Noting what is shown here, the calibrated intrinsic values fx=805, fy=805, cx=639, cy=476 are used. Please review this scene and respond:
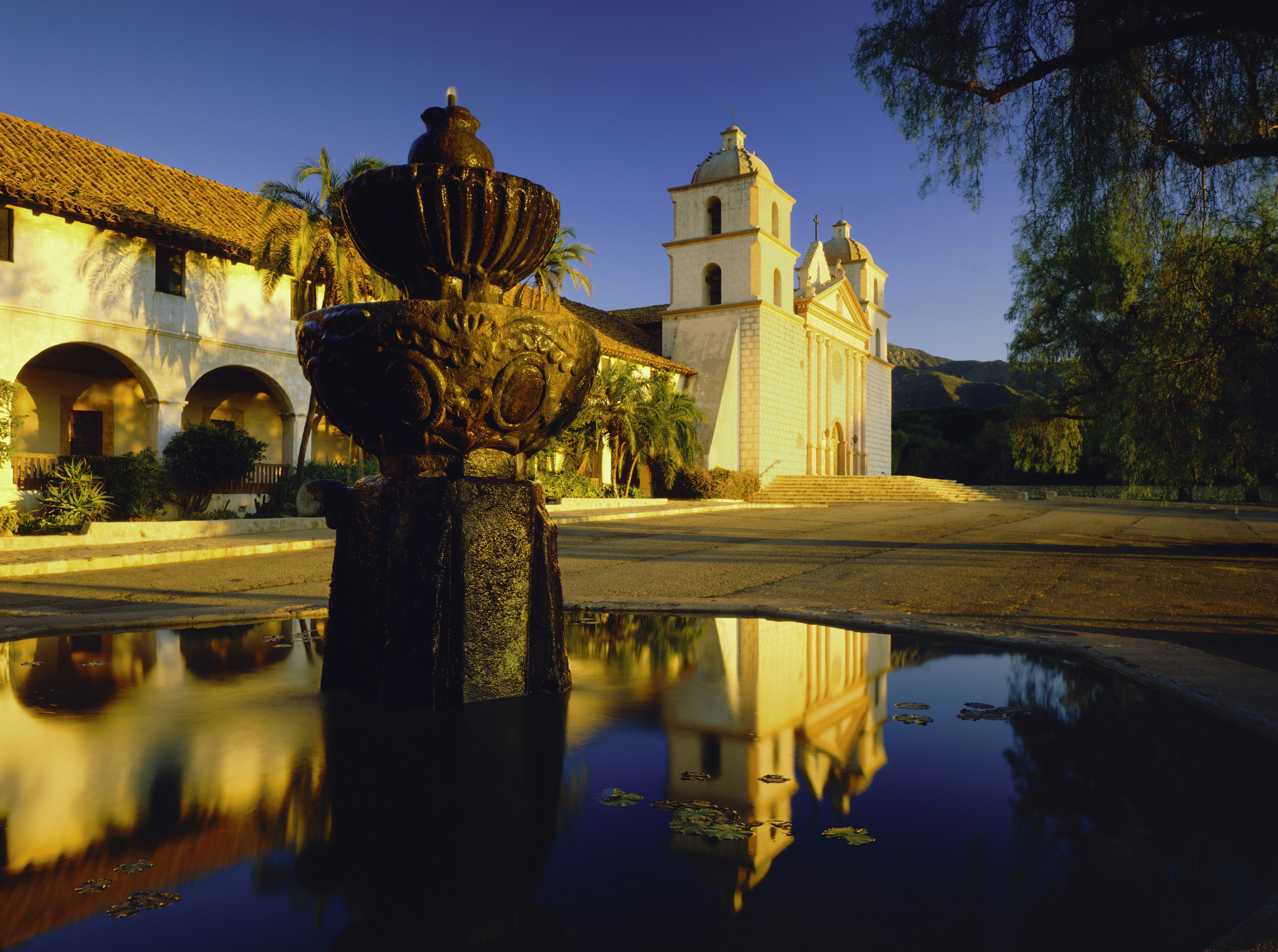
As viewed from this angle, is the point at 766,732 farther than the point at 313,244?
No

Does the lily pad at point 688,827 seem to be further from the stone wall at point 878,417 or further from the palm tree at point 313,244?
the stone wall at point 878,417

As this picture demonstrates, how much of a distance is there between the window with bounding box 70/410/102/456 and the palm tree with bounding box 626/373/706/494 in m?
13.4

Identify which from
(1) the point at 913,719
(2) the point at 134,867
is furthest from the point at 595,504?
(2) the point at 134,867

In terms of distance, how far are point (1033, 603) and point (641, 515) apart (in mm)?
Result: 13318

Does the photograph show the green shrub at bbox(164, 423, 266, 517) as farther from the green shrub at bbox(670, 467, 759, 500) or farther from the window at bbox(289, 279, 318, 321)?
the green shrub at bbox(670, 467, 759, 500)

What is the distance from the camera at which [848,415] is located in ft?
129

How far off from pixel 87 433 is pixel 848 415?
103 feet

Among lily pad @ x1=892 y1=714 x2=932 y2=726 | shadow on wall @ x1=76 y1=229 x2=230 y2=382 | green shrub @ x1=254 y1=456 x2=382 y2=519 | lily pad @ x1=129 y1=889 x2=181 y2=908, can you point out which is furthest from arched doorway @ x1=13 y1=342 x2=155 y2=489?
lily pad @ x1=892 y1=714 x2=932 y2=726

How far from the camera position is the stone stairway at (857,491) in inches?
1180

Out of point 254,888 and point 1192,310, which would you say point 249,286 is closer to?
point 1192,310

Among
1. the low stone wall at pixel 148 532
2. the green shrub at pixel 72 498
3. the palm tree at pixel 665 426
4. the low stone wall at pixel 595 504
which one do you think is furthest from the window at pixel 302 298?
the palm tree at pixel 665 426

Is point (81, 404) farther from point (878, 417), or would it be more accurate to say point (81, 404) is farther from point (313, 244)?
point (878, 417)

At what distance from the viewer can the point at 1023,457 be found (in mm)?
18344

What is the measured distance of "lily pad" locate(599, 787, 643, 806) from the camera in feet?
6.78
